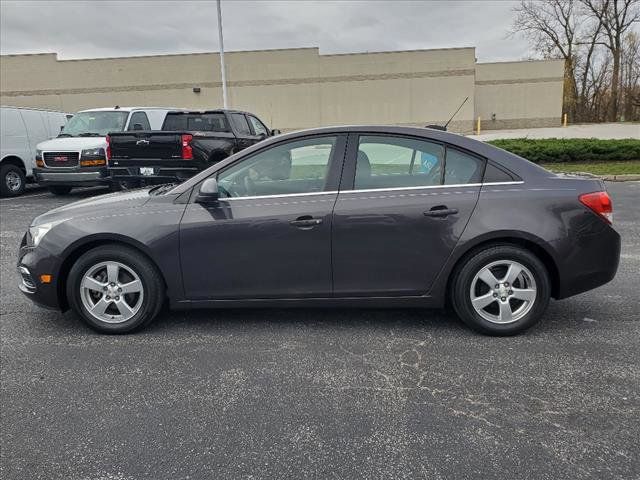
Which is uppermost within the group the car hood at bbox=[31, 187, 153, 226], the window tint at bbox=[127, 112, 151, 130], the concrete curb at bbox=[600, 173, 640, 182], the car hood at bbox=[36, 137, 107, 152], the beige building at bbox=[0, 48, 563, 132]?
the beige building at bbox=[0, 48, 563, 132]

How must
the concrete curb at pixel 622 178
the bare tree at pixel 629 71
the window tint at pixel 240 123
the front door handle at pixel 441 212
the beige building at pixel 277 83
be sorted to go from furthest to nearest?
the bare tree at pixel 629 71, the beige building at pixel 277 83, the concrete curb at pixel 622 178, the window tint at pixel 240 123, the front door handle at pixel 441 212

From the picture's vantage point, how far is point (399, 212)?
12.1 ft

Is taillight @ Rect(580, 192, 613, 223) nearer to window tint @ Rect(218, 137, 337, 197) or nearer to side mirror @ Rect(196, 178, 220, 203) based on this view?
window tint @ Rect(218, 137, 337, 197)

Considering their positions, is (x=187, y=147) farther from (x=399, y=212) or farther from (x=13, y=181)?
(x=399, y=212)

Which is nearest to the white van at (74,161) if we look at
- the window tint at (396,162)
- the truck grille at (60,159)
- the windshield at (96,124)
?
the truck grille at (60,159)

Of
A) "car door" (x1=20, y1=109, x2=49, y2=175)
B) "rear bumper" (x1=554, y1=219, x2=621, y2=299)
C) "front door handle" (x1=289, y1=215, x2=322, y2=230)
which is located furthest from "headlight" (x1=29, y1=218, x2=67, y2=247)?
"car door" (x1=20, y1=109, x2=49, y2=175)

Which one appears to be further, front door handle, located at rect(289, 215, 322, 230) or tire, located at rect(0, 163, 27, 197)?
tire, located at rect(0, 163, 27, 197)

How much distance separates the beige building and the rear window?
79.4ft

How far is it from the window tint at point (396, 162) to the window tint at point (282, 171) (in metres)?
0.27

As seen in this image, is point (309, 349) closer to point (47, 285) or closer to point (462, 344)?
point (462, 344)

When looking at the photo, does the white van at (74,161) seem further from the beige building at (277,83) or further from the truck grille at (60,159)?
the beige building at (277,83)

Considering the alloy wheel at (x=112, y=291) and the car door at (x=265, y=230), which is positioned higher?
the car door at (x=265, y=230)

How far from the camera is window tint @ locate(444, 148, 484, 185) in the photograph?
12.4ft

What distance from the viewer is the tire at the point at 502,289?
370 cm
